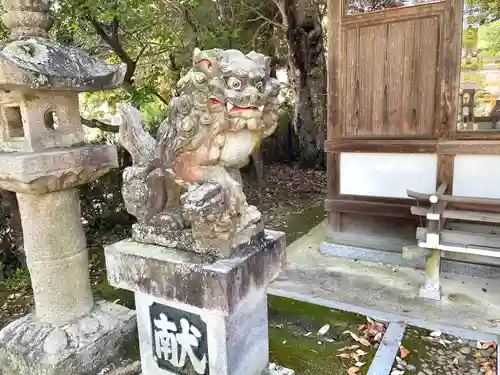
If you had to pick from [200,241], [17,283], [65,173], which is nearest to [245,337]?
[200,241]

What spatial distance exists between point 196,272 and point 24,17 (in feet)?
7.57

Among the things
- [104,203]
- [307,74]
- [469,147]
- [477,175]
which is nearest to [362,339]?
[477,175]

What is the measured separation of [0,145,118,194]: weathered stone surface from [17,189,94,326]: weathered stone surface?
0.52 ft

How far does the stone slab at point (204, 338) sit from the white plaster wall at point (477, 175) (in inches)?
137

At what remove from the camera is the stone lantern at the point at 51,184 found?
2715 millimetres

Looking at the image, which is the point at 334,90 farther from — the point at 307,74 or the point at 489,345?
the point at 307,74

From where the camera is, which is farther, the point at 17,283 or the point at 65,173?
the point at 17,283

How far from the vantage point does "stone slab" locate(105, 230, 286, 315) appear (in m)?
1.97

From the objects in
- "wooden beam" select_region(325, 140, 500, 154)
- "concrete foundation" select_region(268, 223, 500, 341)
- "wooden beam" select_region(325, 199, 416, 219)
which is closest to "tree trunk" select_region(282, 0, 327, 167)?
"wooden beam" select_region(325, 140, 500, 154)

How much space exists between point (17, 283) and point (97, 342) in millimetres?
2611

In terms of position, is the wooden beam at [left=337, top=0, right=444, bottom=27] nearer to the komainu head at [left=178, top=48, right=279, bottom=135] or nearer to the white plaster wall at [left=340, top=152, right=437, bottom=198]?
the white plaster wall at [left=340, top=152, right=437, bottom=198]

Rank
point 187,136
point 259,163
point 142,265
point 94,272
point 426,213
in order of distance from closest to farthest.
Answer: point 187,136, point 142,265, point 426,213, point 94,272, point 259,163

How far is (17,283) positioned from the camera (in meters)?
4.99

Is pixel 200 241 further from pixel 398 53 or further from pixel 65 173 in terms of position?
pixel 398 53
